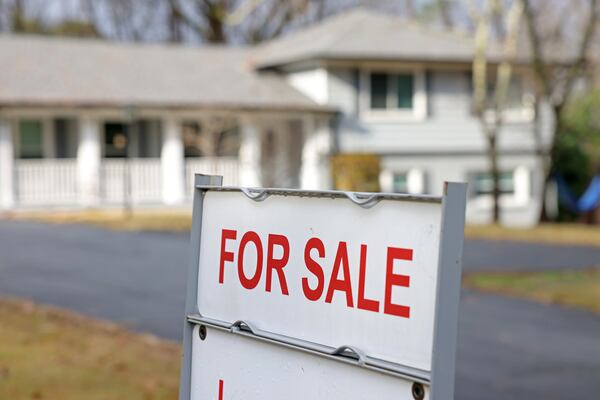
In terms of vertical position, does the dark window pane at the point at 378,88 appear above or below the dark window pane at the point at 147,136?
above

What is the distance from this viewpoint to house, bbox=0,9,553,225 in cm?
2848

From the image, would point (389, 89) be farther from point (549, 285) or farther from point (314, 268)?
point (314, 268)

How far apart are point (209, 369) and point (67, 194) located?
25.6 meters

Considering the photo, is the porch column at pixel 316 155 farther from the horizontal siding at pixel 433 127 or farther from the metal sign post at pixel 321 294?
the metal sign post at pixel 321 294

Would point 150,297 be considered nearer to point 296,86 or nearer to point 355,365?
point 355,365

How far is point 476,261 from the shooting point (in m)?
18.5

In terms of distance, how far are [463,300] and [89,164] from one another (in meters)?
16.8

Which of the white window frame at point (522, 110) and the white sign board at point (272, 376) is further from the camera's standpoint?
the white window frame at point (522, 110)

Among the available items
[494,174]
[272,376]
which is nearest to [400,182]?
[494,174]

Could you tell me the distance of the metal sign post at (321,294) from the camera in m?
2.63

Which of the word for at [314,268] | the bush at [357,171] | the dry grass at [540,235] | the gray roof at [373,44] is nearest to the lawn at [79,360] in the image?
the word for at [314,268]

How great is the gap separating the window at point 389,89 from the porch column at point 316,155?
175cm

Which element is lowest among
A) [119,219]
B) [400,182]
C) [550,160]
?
[119,219]

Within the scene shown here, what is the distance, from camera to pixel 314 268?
10.1ft
